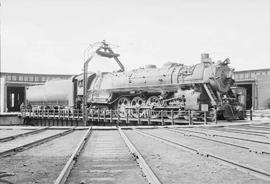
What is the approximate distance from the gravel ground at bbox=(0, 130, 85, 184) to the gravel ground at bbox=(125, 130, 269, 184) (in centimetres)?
160

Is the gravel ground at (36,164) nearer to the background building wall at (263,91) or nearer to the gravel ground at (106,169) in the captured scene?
the gravel ground at (106,169)

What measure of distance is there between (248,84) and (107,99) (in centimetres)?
2463

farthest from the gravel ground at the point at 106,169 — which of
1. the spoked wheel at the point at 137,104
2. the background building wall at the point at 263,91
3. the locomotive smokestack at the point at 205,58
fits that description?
the background building wall at the point at 263,91

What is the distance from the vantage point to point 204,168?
15.5ft

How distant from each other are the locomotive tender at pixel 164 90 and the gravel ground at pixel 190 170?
367 inches

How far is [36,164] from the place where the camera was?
17.0ft

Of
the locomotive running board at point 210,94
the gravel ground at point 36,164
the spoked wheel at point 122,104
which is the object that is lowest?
the gravel ground at point 36,164

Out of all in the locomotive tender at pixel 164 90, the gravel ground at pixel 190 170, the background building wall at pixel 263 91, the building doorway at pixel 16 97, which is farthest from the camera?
the building doorway at pixel 16 97

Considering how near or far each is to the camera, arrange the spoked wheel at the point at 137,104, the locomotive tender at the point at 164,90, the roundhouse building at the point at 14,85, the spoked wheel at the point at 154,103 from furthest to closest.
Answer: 1. the roundhouse building at the point at 14,85
2. the spoked wheel at the point at 137,104
3. the spoked wheel at the point at 154,103
4. the locomotive tender at the point at 164,90

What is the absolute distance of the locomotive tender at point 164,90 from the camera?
1560 centimetres

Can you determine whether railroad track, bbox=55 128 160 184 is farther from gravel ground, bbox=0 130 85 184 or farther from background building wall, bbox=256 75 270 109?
background building wall, bbox=256 75 270 109

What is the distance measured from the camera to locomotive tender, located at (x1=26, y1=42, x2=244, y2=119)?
1560 centimetres

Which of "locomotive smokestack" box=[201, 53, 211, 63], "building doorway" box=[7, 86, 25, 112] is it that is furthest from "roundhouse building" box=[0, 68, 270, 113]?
"locomotive smokestack" box=[201, 53, 211, 63]

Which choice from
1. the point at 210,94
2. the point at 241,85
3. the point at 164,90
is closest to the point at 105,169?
the point at 210,94
